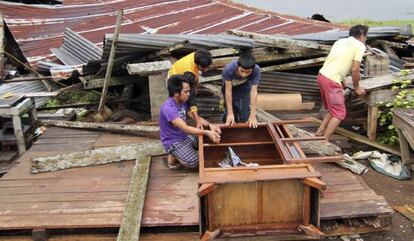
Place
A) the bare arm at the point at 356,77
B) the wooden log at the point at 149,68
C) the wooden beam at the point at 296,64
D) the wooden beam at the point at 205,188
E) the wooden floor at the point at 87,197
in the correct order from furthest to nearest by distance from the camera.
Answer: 1. the wooden beam at the point at 296,64
2. the wooden log at the point at 149,68
3. the bare arm at the point at 356,77
4. the wooden floor at the point at 87,197
5. the wooden beam at the point at 205,188

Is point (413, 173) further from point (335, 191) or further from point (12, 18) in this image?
point (12, 18)

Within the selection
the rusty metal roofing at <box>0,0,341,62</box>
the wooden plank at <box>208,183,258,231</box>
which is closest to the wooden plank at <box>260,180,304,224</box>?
the wooden plank at <box>208,183,258,231</box>

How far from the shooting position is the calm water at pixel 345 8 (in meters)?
23.0

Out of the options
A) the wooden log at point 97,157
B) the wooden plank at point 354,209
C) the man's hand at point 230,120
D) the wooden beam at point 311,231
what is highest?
the man's hand at point 230,120

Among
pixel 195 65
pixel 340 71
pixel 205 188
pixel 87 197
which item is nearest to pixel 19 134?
pixel 87 197

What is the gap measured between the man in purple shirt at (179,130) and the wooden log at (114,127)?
1.13 m

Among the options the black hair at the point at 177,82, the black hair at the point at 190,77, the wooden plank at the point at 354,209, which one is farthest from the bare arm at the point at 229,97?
the wooden plank at the point at 354,209

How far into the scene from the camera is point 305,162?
4.57m

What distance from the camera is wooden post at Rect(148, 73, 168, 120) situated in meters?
7.14

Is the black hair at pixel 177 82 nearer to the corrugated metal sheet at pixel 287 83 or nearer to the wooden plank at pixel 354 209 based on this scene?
the wooden plank at pixel 354 209

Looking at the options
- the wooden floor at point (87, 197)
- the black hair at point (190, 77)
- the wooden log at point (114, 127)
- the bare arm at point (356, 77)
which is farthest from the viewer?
the wooden log at point (114, 127)

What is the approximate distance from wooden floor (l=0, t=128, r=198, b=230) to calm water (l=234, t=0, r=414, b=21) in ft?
61.9

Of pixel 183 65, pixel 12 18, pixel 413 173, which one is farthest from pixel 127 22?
pixel 413 173

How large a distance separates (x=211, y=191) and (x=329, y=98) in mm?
3248
